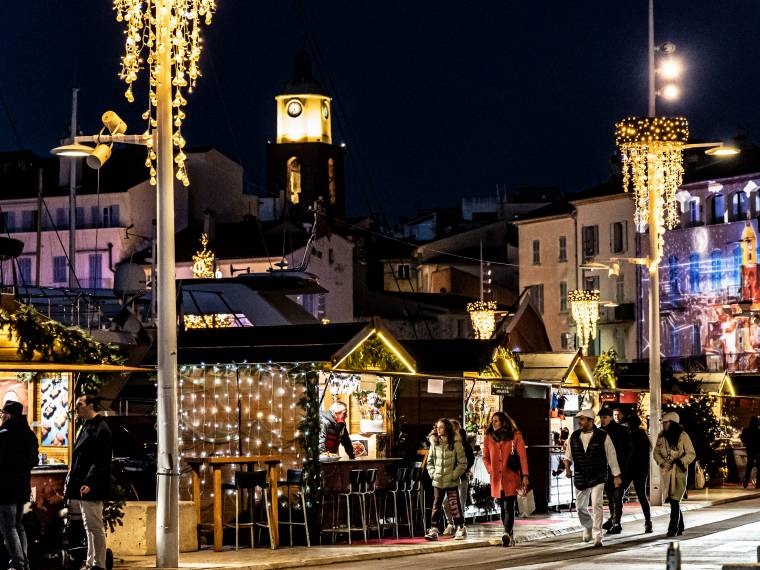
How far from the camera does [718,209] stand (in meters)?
81.2

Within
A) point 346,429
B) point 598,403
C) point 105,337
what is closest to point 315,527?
point 346,429

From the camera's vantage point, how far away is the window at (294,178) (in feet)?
379

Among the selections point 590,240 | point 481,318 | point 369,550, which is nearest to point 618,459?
point 369,550

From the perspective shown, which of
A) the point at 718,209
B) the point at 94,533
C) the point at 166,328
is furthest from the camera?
the point at 718,209

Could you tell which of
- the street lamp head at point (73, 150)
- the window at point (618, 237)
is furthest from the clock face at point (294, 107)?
the street lamp head at point (73, 150)

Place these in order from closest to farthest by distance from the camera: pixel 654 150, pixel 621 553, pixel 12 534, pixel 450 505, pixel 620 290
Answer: pixel 12 534 < pixel 621 553 < pixel 450 505 < pixel 654 150 < pixel 620 290

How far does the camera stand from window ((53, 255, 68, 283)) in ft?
281

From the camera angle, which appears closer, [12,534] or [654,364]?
[12,534]

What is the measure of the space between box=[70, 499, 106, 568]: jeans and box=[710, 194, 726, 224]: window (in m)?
65.0

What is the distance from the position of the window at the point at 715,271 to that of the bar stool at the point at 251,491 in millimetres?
59708

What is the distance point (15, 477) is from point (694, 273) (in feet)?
220

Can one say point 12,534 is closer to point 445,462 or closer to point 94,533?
point 94,533

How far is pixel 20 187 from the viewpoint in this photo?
91.1m

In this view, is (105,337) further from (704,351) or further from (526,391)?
(704,351)
